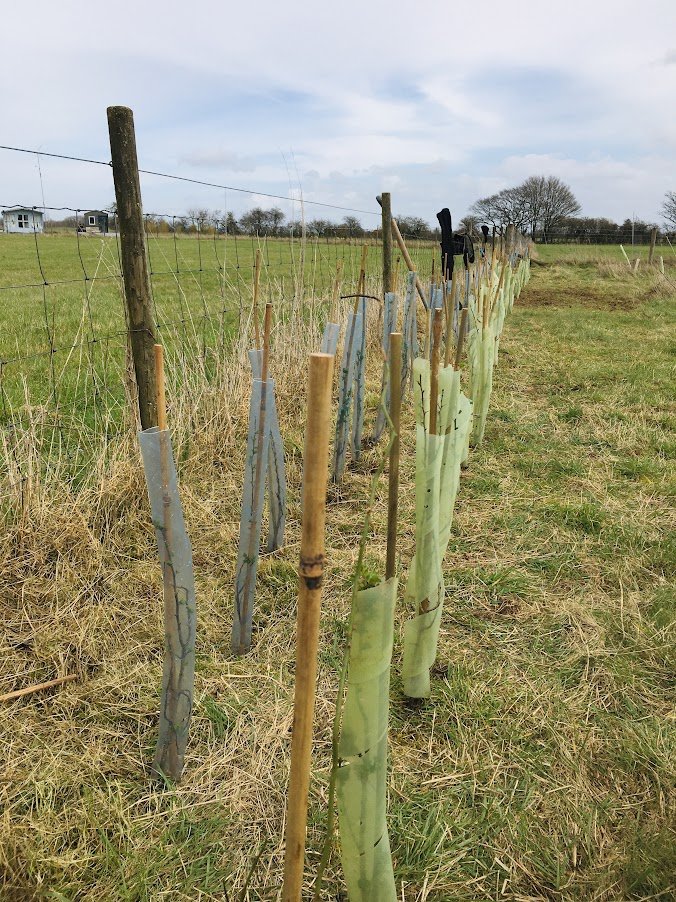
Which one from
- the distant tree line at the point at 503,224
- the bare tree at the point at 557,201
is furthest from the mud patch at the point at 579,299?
the bare tree at the point at 557,201

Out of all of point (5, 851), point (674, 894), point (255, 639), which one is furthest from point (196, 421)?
point (674, 894)

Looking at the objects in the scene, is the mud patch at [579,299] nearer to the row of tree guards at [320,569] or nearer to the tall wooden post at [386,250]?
the tall wooden post at [386,250]

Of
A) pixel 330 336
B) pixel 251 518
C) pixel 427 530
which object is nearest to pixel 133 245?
pixel 330 336

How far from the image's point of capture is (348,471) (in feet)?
13.0

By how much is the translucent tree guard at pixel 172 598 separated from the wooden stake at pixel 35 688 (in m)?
0.51

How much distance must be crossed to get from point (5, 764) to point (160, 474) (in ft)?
3.11

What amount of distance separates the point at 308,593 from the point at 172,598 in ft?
2.65

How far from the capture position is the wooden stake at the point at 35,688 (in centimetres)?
187

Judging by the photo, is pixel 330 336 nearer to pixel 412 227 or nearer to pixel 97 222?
pixel 97 222

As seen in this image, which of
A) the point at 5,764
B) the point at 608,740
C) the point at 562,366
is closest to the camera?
the point at 5,764

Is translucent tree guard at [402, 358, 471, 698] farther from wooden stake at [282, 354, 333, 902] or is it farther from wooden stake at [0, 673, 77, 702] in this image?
wooden stake at [0, 673, 77, 702]

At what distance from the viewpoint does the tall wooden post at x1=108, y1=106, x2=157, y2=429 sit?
2.28m

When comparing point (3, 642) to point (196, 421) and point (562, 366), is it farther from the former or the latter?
point (562, 366)

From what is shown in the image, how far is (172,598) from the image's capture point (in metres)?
1.55
